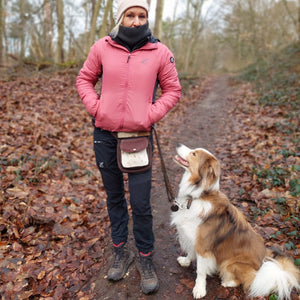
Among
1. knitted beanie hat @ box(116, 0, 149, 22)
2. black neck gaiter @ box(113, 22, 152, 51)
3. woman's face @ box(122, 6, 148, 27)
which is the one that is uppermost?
knitted beanie hat @ box(116, 0, 149, 22)

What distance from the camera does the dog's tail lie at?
92.0 inches

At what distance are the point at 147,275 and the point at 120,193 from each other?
40.7 inches

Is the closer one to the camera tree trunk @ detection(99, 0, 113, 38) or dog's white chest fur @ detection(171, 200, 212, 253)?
dog's white chest fur @ detection(171, 200, 212, 253)

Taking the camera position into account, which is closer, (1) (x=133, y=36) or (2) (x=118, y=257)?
(1) (x=133, y=36)

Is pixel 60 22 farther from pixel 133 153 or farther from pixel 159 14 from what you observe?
pixel 133 153

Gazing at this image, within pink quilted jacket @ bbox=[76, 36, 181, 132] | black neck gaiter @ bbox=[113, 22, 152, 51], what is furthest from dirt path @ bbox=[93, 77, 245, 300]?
black neck gaiter @ bbox=[113, 22, 152, 51]

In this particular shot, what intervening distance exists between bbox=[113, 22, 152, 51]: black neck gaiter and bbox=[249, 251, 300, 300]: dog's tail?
259 cm

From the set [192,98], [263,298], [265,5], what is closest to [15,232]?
[263,298]

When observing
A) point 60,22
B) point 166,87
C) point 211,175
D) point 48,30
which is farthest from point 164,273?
point 48,30

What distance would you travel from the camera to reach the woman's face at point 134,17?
7.15ft

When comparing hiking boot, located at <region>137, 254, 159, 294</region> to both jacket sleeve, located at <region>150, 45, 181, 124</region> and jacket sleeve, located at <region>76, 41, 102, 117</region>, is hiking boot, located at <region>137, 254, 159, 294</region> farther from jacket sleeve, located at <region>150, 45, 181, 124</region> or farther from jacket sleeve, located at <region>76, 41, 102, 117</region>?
jacket sleeve, located at <region>76, 41, 102, 117</region>

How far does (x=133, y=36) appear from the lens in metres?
2.16

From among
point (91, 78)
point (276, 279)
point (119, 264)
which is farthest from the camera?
point (119, 264)

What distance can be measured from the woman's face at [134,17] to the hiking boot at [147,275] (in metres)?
2.56
